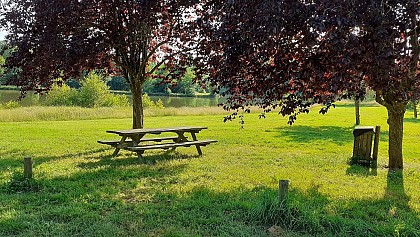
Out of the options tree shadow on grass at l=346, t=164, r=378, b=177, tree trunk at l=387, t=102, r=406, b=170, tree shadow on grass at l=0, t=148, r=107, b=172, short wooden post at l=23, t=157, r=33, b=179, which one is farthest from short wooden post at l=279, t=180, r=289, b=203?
tree shadow on grass at l=0, t=148, r=107, b=172

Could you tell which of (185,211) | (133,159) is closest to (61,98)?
(133,159)

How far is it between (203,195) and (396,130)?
426 centimetres

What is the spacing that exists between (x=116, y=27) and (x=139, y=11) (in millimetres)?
1030

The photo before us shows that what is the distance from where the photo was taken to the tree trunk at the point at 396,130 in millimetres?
7367

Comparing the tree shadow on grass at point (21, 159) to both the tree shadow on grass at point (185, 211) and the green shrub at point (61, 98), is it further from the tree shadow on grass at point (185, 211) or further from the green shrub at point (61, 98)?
the green shrub at point (61, 98)

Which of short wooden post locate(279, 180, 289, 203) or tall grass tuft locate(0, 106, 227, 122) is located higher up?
short wooden post locate(279, 180, 289, 203)

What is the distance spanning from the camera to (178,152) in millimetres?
9812

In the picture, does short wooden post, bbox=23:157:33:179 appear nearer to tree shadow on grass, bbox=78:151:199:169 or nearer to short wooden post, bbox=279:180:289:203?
tree shadow on grass, bbox=78:151:199:169

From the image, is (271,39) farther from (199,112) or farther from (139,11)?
(199,112)

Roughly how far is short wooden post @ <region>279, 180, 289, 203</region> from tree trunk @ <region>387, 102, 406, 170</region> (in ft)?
13.3

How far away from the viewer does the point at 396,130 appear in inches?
293

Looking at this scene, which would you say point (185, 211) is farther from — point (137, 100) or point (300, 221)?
point (137, 100)

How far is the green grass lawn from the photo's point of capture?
4.21m

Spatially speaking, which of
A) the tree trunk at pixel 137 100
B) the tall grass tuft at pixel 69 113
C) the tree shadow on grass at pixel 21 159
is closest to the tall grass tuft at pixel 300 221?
the tree shadow on grass at pixel 21 159
